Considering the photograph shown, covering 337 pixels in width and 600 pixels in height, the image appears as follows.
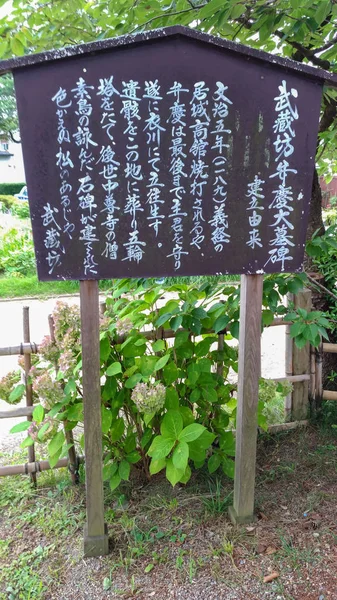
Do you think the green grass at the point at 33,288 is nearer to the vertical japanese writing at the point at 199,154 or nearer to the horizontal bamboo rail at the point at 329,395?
the horizontal bamboo rail at the point at 329,395

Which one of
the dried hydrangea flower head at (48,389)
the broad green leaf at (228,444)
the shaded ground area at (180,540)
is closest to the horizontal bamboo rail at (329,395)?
the shaded ground area at (180,540)

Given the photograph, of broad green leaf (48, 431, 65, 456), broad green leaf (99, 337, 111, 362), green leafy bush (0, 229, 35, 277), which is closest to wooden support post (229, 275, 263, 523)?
broad green leaf (99, 337, 111, 362)

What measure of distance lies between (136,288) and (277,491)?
1467mm

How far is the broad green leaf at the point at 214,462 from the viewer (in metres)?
2.49

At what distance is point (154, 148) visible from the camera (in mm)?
1845

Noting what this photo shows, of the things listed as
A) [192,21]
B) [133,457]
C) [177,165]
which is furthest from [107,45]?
[133,457]

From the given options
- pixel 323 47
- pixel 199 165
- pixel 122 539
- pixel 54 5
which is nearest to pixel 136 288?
pixel 199 165

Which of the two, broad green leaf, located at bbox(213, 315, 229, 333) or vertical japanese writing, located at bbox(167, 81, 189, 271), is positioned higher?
vertical japanese writing, located at bbox(167, 81, 189, 271)

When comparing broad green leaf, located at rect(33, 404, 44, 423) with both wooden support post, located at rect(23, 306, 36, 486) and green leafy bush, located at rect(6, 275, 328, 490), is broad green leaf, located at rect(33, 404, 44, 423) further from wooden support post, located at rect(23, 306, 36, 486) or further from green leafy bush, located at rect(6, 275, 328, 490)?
wooden support post, located at rect(23, 306, 36, 486)

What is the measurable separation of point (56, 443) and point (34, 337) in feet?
12.5

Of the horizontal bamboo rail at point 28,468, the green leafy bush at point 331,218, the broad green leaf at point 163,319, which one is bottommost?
the horizontal bamboo rail at point 28,468

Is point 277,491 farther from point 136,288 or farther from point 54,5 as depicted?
point 54,5

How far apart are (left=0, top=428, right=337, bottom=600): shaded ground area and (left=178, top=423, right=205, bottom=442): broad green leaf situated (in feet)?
1.94

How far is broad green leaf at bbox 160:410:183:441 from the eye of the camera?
6.93 feet
